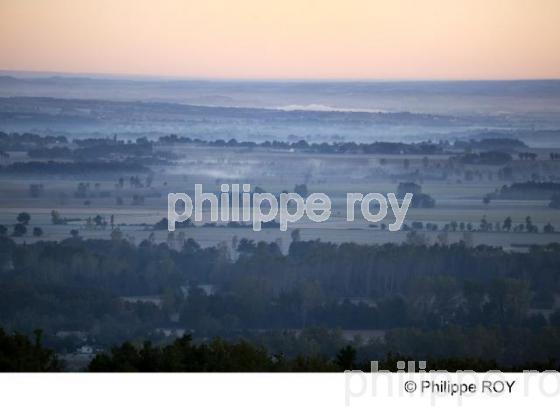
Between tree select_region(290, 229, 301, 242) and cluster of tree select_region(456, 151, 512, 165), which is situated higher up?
cluster of tree select_region(456, 151, 512, 165)

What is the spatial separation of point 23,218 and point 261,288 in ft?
6.63

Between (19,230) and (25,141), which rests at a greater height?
(25,141)

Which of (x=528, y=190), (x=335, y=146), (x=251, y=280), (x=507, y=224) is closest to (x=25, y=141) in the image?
(x=251, y=280)

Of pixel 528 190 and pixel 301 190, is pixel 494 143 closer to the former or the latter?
pixel 528 190

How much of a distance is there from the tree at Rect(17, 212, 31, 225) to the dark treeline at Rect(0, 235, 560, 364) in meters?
0.23

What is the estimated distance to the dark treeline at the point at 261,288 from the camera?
8898 millimetres

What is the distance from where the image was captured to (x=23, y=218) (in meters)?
8.84

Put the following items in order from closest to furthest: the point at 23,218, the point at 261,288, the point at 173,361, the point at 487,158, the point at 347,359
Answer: the point at 173,361, the point at 347,359, the point at 23,218, the point at 261,288, the point at 487,158

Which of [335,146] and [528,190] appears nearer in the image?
[528,190]

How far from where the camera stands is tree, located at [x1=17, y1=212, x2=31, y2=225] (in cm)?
882

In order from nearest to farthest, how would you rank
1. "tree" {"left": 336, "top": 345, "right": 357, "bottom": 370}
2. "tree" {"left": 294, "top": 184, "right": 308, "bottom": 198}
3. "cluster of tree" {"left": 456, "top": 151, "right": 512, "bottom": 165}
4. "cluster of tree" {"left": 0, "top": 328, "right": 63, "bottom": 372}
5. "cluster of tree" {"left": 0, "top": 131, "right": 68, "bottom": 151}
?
"cluster of tree" {"left": 0, "top": 328, "right": 63, "bottom": 372}, "tree" {"left": 336, "top": 345, "right": 357, "bottom": 370}, "cluster of tree" {"left": 0, "top": 131, "right": 68, "bottom": 151}, "tree" {"left": 294, "top": 184, "right": 308, "bottom": 198}, "cluster of tree" {"left": 456, "top": 151, "right": 512, "bottom": 165}

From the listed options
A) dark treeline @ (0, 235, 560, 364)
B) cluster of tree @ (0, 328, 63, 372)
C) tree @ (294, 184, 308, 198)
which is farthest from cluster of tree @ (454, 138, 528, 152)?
cluster of tree @ (0, 328, 63, 372)

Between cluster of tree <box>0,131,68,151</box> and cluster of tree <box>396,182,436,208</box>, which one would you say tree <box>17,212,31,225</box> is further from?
cluster of tree <box>396,182,436,208</box>

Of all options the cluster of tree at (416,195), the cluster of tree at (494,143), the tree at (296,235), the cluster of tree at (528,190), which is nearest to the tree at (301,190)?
the tree at (296,235)
